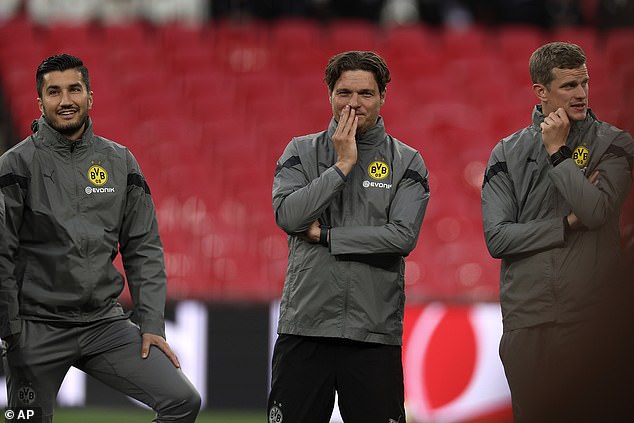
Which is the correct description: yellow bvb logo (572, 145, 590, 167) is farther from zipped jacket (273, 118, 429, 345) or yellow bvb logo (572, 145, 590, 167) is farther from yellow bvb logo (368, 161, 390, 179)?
yellow bvb logo (368, 161, 390, 179)

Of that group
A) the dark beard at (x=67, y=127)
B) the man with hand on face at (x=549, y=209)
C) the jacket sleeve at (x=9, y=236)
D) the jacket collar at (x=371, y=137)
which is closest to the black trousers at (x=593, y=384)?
the man with hand on face at (x=549, y=209)

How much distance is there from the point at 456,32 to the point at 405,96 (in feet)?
3.74

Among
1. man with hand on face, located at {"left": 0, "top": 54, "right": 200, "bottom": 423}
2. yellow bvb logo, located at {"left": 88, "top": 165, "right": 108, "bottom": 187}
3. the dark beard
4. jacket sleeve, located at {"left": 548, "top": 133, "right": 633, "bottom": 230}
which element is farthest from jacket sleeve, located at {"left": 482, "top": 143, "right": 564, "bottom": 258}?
the dark beard

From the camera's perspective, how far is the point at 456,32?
437 inches

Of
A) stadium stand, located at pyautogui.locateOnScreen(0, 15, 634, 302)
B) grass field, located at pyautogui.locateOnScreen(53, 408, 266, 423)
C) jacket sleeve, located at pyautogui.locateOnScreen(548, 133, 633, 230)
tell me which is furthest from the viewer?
stadium stand, located at pyautogui.locateOnScreen(0, 15, 634, 302)

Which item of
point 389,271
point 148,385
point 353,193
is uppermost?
point 353,193

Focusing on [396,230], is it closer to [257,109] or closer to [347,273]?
[347,273]

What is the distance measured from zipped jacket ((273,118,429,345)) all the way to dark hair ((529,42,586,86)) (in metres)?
0.54

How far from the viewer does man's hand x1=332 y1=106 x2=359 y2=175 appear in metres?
3.38

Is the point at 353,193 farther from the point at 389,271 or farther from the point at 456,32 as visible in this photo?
the point at 456,32

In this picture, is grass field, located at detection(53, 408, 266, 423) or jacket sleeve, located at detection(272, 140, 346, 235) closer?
jacket sleeve, located at detection(272, 140, 346, 235)

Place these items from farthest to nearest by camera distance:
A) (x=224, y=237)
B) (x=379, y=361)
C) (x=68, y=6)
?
(x=68, y=6) → (x=224, y=237) → (x=379, y=361)

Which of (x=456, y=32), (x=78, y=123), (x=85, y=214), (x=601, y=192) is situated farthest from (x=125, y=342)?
(x=456, y=32)

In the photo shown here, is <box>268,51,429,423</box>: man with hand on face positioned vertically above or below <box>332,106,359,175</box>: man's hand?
below
